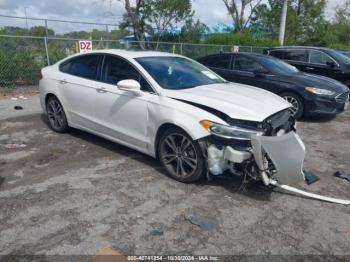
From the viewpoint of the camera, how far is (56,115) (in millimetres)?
6289

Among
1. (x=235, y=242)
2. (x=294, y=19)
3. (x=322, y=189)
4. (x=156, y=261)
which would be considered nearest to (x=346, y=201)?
(x=322, y=189)

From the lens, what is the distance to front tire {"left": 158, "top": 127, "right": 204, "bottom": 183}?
4086mm

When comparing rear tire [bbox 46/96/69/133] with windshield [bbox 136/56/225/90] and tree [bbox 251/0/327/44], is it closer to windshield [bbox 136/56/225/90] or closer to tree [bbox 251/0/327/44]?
windshield [bbox 136/56/225/90]

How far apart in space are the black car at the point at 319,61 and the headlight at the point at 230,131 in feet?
A: 26.5

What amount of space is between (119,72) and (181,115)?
1.47m

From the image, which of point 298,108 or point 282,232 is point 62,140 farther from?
point 298,108

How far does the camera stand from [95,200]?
12.6 ft

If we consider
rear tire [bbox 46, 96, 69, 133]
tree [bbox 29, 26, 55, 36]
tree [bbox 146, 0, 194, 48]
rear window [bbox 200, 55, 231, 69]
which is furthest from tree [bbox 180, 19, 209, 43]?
rear tire [bbox 46, 96, 69, 133]

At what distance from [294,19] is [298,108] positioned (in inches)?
1068

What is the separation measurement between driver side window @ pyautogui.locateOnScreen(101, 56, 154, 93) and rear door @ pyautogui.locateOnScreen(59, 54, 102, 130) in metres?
0.20

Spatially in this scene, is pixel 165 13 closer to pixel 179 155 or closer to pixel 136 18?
pixel 136 18

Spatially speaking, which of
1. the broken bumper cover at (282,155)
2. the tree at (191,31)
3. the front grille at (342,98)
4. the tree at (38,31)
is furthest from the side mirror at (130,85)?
the tree at (191,31)

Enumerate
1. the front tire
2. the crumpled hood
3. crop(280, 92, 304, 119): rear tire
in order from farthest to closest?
1. crop(280, 92, 304, 119): rear tire
2. the front tire
3. the crumpled hood

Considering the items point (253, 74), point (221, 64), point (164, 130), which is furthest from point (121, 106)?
point (221, 64)
